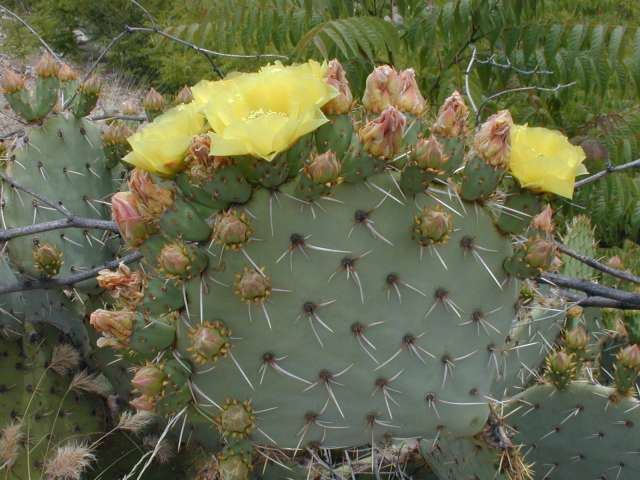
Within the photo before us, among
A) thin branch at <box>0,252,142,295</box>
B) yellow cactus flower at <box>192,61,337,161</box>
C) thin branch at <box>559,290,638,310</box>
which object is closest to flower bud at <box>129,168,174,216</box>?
yellow cactus flower at <box>192,61,337,161</box>

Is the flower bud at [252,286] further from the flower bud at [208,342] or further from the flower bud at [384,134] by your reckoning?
the flower bud at [384,134]

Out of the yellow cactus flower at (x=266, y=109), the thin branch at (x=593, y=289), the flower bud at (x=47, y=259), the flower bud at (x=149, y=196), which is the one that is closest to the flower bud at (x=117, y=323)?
the flower bud at (x=149, y=196)

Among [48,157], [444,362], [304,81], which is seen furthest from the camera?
[48,157]

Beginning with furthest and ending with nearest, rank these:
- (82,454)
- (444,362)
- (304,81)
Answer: (82,454), (444,362), (304,81)

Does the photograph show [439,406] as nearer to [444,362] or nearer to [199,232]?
[444,362]

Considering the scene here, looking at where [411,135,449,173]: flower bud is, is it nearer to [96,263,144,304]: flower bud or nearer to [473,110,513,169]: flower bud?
[473,110,513,169]: flower bud

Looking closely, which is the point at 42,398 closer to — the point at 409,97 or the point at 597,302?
the point at 409,97

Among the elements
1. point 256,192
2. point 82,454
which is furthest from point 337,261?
point 82,454

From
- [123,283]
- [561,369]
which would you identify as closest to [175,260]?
[123,283]
